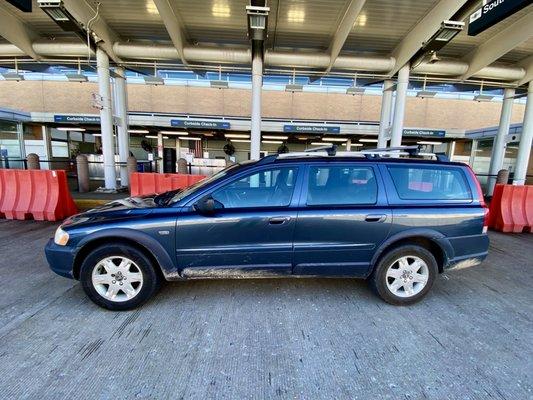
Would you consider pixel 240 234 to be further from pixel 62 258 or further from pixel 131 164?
pixel 131 164

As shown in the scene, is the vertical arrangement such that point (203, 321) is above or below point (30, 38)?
below

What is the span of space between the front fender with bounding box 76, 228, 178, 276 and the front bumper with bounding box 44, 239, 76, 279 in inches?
2.9

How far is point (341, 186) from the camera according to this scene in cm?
333

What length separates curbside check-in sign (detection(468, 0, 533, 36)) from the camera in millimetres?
5286

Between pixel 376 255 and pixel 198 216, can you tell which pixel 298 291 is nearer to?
pixel 376 255

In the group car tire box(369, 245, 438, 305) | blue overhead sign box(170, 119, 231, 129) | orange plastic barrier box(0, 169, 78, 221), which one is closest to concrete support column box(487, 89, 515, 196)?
car tire box(369, 245, 438, 305)

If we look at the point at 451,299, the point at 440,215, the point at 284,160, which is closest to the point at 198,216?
the point at 284,160

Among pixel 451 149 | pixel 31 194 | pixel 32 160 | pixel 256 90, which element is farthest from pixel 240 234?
pixel 451 149

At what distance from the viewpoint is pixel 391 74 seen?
10430mm

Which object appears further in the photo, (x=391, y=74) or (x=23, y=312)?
(x=391, y=74)

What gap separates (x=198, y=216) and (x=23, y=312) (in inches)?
86.2

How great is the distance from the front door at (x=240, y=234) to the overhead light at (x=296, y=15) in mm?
7290

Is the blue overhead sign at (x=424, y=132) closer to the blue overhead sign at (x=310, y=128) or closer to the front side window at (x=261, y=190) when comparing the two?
the blue overhead sign at (x=310, y=128)

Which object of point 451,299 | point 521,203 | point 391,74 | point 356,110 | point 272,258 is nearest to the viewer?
point 272,258
